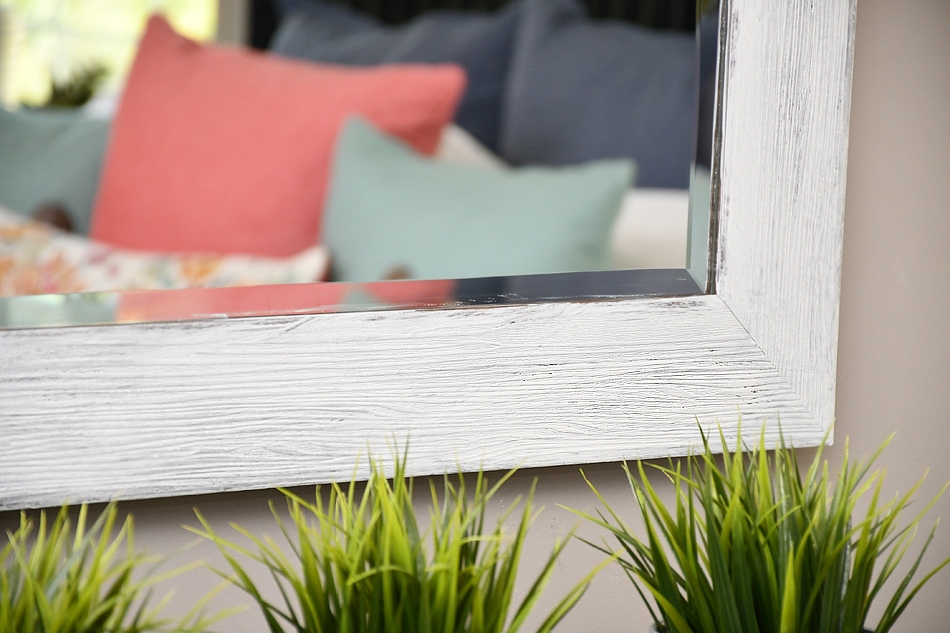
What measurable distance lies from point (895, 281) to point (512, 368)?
32 cm

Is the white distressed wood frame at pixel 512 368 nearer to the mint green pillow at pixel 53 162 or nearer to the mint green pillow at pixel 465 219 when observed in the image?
the mint green pillow at pixel 465 219

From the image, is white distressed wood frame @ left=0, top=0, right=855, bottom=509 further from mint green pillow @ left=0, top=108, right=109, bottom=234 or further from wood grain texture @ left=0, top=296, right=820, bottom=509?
mint green pillow @ left=0, top=108, right=109, bottom=234

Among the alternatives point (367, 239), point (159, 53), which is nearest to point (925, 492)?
point (367, 239)

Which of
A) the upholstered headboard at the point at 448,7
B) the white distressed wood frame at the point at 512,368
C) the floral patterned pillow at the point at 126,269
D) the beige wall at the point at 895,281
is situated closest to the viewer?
the white distressed wood frame at the point at 512,368

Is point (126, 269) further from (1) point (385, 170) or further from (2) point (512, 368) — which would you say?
(2) point (512, 368)

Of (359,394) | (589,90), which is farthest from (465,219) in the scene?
(589,90)

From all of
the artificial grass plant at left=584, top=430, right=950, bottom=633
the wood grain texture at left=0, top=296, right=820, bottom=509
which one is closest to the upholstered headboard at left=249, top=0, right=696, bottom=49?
the wood grain texture at left=0, top=296, right=820, bottom=509

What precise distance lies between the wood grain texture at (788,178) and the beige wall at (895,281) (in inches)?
1.9

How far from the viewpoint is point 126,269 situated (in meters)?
0.72

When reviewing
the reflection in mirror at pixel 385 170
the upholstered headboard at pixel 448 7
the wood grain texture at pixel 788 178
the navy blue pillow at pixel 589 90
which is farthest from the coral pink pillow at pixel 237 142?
the wood grain texture at pixel 788 178

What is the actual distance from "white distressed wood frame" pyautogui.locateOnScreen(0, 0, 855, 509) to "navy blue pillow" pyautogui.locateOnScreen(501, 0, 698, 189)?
1.03 ft

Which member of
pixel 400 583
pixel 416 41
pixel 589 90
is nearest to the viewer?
pixel 400 583

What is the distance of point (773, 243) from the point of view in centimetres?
53

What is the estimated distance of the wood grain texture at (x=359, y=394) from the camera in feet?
1.41
